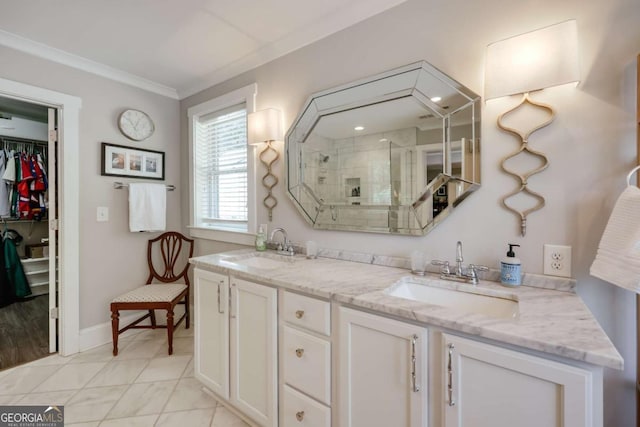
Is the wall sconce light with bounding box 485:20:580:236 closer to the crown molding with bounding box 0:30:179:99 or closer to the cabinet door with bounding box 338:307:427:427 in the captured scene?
A: the cabinet door with bounding box 338:307:427:427

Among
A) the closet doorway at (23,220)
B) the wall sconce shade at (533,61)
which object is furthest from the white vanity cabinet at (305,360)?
the closet doorway at (23,220)

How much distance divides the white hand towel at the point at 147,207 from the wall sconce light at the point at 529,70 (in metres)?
2.82

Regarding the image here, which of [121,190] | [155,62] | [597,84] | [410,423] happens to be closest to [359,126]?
[597,84]

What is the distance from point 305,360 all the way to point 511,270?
0.99 metres

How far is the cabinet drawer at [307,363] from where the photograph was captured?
128 centimetres

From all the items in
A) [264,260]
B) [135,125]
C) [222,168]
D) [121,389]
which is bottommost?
[121,389]

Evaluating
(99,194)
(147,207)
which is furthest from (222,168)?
(99,194)

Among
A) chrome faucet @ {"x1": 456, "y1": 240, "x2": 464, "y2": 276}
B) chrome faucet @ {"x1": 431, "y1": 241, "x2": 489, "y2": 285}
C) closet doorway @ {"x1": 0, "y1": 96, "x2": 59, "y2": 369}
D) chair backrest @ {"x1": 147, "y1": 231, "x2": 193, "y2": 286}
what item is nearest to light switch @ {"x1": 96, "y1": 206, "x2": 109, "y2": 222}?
chair backrest @ {"x1": 147, "y1": 231, "x2": 193, "y2": 286}

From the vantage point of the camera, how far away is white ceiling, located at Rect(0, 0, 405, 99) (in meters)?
1.77

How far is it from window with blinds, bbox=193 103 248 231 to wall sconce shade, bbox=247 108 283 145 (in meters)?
0.37

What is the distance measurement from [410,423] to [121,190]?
115 inches

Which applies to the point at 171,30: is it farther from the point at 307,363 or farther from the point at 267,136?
the point at 307,363

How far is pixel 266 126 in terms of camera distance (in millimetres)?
2211

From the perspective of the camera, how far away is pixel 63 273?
7.84 ft
